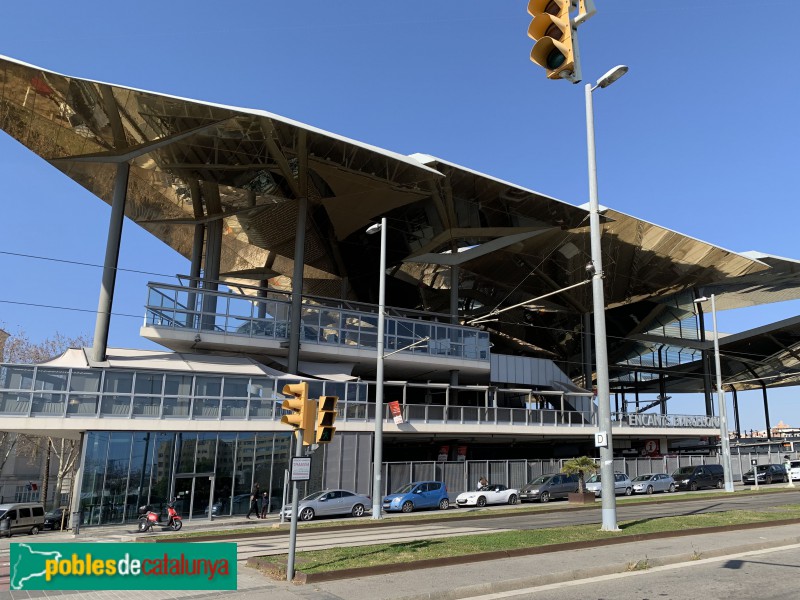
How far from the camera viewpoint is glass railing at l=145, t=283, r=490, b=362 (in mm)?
33625

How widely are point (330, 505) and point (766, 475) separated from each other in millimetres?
34678

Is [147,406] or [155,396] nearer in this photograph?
[147,406]

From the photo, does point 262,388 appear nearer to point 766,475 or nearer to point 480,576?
point 480,576

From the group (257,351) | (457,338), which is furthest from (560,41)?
(457,338)

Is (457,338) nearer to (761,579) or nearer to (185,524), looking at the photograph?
(185,524)

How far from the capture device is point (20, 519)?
29.8 meters

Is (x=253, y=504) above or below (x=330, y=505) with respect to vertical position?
below

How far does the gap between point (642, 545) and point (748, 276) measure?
46284 millimetres

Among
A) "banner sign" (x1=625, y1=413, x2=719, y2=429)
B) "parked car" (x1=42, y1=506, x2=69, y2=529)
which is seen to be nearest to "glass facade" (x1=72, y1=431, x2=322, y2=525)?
"parked car" (x1=42, y1=506, x2=69, y2=529)

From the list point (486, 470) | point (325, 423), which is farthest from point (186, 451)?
point (325, 423)

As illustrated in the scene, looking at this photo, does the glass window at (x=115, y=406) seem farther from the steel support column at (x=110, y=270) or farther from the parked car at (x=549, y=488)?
the parked car at (x=549, y=488)

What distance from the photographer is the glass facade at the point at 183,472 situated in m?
26.2

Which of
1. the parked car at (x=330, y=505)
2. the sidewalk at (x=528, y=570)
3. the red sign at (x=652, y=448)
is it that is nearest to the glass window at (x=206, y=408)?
the parked car at (x=330, y=505)

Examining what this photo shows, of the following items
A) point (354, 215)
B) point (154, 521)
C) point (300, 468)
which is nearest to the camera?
point (300, 468)
